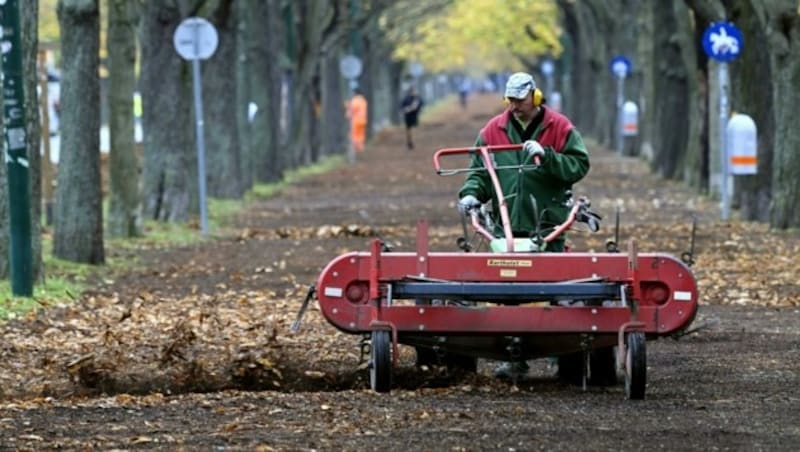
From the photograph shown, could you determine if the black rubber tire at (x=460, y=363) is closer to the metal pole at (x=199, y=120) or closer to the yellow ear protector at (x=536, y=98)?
the yellow ear protector at (x=536, y=98)

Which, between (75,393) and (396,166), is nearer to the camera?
(75,393)

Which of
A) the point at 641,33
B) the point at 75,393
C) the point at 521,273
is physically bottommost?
A: the point at 75,393

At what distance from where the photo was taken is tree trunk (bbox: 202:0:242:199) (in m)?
34.1

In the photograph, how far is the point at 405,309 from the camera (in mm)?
10922

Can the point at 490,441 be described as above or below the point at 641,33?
below

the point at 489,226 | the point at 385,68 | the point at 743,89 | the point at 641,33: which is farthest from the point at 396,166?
the point at 385,68

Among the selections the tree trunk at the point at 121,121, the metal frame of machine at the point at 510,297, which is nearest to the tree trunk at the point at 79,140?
the tree trunk at the point at 121,121

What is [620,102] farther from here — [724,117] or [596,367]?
[596,367]

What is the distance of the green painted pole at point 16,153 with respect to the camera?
17062 millimetres

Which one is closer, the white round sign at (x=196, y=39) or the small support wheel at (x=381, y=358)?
the small support wheel at (x=381, y=358)

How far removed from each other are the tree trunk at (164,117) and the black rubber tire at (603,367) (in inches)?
686

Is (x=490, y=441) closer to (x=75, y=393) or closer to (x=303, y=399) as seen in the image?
(x=303, y=399)

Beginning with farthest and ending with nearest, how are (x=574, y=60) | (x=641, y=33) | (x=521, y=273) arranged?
(x=574, y=60), (x=641, y=33), (x=521, y=273)

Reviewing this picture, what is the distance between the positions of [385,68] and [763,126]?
242ft
